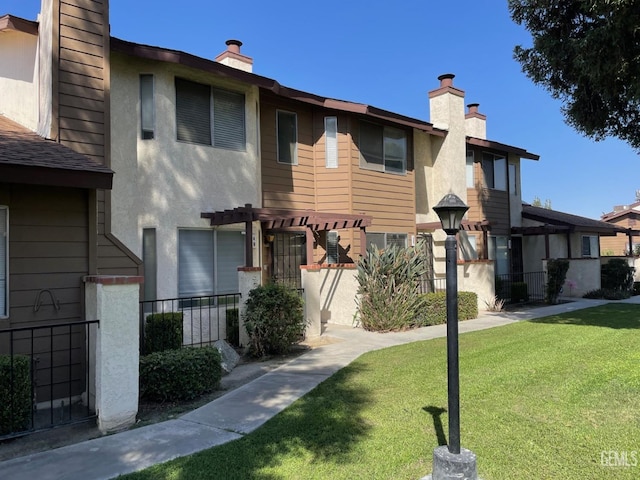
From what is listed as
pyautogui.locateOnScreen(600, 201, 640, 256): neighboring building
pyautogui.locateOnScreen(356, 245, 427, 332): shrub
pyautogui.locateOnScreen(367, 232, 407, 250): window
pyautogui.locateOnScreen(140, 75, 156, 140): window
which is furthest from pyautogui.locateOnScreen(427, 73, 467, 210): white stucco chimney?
pyautogui.locateOnScreen(600, 201, 640, 256): neighboring building

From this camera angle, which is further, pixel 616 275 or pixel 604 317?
pixel 616 275

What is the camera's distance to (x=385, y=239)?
46.2 feet

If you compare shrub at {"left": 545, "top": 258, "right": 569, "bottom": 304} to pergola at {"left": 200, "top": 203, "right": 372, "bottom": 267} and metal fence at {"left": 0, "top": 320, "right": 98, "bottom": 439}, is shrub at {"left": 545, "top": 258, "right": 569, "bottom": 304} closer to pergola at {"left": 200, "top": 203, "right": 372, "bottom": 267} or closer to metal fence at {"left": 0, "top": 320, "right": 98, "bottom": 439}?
pergola at {"left": 200, "top": 203, "right": 372, "bottom": 267}

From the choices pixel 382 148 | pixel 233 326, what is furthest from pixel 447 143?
pixel 233 326

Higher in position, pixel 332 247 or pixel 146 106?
pixel 146 106

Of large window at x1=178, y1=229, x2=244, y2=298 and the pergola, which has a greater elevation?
the pergola

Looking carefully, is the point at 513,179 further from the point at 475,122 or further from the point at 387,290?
the point at 387,290

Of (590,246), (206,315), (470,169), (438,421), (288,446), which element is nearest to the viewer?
(288,446)

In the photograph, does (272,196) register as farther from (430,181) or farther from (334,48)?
(334,48)

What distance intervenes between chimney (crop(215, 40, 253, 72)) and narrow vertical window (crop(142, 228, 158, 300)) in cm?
557

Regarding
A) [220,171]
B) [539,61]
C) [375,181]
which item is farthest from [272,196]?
[539,61]

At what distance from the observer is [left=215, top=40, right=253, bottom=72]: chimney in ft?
40.7

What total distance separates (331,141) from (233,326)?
20.4 ft

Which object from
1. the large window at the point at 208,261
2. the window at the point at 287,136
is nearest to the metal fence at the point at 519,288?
the window at the point at 287,136
